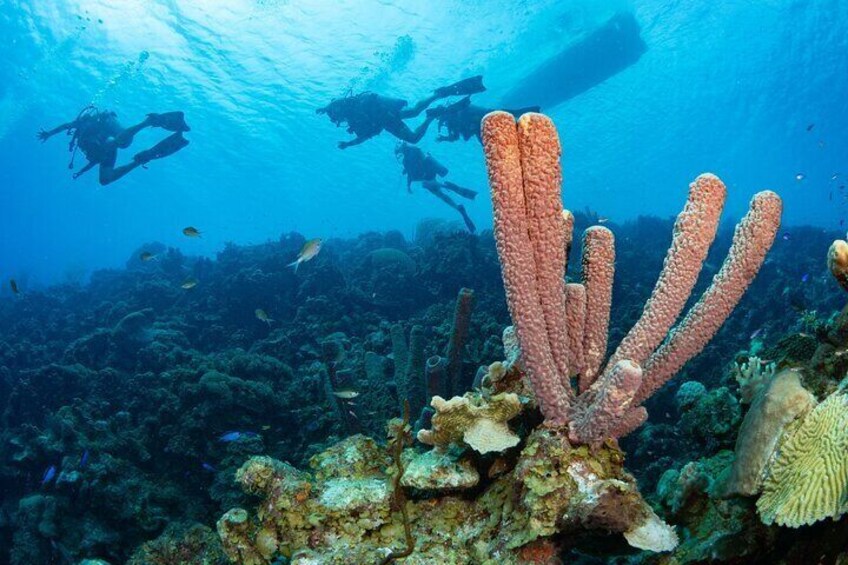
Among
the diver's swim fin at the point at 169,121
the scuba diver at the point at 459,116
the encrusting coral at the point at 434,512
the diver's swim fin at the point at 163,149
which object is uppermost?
the scuba diver at the point at 459,116

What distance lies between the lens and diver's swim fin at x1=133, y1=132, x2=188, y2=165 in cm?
1402

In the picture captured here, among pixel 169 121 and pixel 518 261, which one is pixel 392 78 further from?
pixel 518 261

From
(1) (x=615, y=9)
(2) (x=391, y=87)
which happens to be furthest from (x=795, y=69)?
(2) (x=391, y=87)

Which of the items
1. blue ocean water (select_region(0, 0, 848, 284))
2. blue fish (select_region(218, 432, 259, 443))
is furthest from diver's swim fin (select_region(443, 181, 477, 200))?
blue fish (select_region(218, 432, 259, 443))

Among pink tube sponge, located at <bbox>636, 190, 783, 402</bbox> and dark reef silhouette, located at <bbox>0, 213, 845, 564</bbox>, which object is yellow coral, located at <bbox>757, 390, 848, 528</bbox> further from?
dark reef silhouette, located at <bbox>0, 213, 845, 564</bbox>

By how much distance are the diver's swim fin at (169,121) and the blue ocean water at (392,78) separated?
5.74m

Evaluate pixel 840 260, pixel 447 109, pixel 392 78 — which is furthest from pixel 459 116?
pixel 392 78

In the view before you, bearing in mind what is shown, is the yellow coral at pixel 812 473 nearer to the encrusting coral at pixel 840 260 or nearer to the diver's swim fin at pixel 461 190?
the encrusting coral at pixel 840 260

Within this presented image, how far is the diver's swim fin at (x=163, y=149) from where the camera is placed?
1402 cm

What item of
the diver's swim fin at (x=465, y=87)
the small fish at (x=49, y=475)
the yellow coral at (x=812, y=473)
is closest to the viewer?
the yellow coral at (x=812, y=473)

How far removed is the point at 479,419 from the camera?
2.51 m

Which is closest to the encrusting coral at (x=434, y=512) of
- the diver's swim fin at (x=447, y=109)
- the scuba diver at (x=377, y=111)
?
the scuba diver at (x=377, y=111)

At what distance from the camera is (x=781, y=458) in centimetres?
170

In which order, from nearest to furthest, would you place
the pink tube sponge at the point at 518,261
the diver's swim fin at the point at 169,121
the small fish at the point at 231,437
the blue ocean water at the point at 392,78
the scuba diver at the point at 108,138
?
the pink tube sponge at the point at 518,261 < the small fish at the point at 231,437 < the scuba diver at the point at 108,138 < the diver's swim fin at the point at 169,121 < the blue ocean water at the point at 392,78
